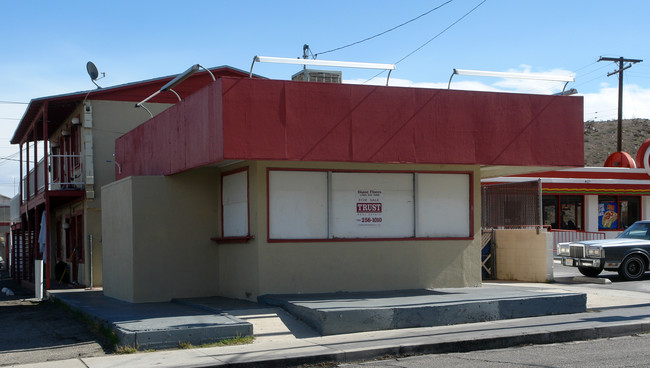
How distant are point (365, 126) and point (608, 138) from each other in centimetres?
7488

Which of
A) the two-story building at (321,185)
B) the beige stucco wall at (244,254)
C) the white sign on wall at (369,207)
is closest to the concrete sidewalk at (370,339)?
the beige stucco wall at (244,254)

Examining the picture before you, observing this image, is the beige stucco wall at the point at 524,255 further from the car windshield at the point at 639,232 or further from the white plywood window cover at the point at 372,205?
the white plywood window cover at the point at 372,205

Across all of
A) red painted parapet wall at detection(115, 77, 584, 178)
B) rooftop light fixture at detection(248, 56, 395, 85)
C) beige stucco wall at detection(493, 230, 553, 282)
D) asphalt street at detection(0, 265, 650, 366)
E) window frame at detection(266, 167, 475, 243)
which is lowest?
asphalt street at detection(0, 265, 650, 366)

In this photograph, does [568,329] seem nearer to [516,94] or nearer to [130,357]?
[516,94]

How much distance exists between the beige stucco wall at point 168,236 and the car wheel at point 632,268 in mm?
11504

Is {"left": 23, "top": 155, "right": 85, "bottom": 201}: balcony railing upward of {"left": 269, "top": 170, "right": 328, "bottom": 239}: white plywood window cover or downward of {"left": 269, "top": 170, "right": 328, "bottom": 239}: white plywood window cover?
upward

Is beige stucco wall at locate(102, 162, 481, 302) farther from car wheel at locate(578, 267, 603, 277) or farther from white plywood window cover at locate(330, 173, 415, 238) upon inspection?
car wheel at locate(578, 267, 603, 277)

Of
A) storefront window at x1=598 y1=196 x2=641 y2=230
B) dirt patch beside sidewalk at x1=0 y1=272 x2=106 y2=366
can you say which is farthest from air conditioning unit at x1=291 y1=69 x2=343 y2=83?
storefront window at x1=598 y1=196 x2=641 y2=230

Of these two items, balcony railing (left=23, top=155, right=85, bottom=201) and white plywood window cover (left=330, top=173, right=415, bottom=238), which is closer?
white plywood window cover (left=330, top=173, right=415, bottom=238)

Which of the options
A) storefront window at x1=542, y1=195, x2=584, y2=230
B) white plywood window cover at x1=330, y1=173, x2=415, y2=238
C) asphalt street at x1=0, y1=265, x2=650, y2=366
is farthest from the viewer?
storefront window at x1=542, y1=195, x2=584, y2=230

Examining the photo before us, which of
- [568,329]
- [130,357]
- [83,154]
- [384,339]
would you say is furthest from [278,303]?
[83,154]

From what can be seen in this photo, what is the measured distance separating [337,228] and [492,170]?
15.0 feet

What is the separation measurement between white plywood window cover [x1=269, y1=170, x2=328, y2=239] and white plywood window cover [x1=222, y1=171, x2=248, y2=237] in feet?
2.31

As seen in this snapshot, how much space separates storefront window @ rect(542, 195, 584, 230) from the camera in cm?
3169
